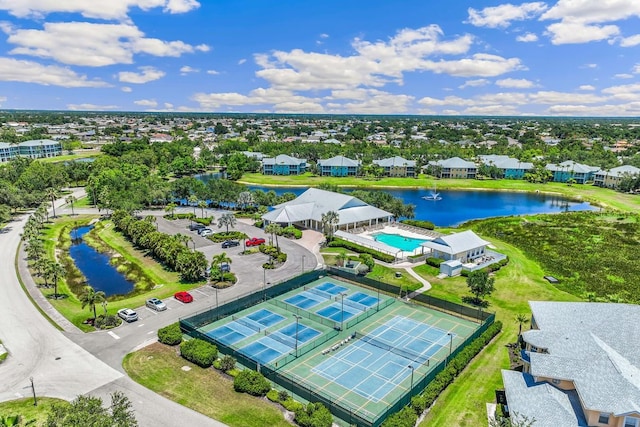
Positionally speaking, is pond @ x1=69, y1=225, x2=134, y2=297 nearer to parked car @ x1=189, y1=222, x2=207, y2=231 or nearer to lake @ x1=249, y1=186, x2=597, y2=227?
parked car @ x1=189, y1=222, x2=207, y2=231

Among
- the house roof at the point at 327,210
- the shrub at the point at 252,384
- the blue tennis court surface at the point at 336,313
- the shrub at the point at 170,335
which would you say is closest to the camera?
the shrub at the point at 252,384

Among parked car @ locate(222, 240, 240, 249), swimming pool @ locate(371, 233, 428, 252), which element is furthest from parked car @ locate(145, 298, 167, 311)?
swimming pool @ locate(371, 233, 428, 252)

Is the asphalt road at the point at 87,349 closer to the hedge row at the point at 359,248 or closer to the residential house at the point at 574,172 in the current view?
the hedge row at the point at 359,248

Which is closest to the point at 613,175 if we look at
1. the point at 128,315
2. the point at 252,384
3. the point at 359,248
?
the point at 359,248

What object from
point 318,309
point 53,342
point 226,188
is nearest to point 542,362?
point 318,309

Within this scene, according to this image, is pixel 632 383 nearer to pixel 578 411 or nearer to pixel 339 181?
pixel 578 411

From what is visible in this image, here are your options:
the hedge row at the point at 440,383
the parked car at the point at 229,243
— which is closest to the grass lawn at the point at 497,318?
the hedge row at the point at 440,383
